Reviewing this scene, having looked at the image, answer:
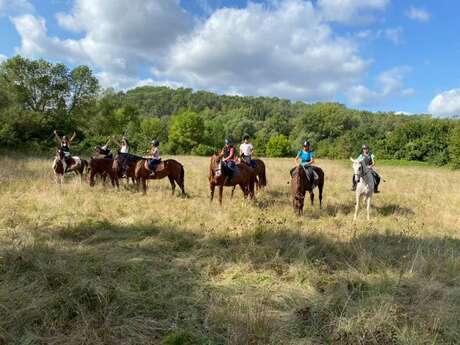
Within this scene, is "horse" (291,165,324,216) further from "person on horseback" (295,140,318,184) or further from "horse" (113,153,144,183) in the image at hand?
"horse" (113,153,144,183)

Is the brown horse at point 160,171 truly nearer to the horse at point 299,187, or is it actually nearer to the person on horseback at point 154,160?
the person on horseback at point 154,160

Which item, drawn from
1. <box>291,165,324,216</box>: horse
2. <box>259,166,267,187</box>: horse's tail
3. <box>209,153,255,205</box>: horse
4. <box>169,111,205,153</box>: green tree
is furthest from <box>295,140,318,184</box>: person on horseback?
<box>169,111,205,153</box>: green tree

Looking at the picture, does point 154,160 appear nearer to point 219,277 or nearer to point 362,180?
point 362,180

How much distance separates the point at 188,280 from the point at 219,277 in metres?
0.49

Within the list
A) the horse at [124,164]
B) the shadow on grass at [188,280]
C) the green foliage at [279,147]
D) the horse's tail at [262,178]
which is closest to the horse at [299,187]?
the shadow on grass at [188,280]

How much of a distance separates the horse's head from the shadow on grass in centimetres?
212

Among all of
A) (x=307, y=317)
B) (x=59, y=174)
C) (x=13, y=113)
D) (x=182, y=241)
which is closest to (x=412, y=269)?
(x=307, y=317)

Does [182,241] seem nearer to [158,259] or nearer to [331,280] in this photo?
[158,259]

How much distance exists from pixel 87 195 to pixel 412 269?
9.09 m

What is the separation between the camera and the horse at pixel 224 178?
9.78 m

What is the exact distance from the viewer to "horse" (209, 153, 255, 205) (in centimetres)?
978

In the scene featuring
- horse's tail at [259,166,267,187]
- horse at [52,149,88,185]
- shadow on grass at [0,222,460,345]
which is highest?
horse at [52,149,88,185]

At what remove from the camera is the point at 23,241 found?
570cm

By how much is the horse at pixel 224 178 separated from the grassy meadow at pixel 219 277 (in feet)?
4.51
